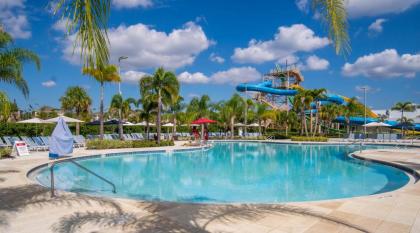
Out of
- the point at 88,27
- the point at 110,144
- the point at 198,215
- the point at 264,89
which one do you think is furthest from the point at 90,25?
the point at 264,89

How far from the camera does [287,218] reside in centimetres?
504

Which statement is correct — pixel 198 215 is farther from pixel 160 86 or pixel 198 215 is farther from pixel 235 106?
pixel 235 106

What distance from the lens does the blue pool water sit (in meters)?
9.16

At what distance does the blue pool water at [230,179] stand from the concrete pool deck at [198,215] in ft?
8.70

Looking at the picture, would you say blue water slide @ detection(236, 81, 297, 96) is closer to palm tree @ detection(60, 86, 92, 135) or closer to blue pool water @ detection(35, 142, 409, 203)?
palm tree @ detection(60, 86, 92, 135)

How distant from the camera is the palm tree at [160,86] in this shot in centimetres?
2242

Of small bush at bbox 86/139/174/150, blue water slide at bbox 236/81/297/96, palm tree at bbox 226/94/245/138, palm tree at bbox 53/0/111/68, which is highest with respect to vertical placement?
blue water slide at bbox 236/81/297/96

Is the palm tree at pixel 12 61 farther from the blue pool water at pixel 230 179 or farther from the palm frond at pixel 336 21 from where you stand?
the palm frond at pixel 336 21

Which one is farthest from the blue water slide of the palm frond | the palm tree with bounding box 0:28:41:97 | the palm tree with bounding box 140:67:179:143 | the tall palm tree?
the tall palm tree

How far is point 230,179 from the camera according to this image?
1173 cm

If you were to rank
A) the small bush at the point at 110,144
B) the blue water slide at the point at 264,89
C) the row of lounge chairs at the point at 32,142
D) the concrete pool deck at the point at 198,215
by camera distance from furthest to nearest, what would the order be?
the blue water slide at the point at 264,89 < the small bush at the point at 110,144 < the row of lounge chairs at the point at 32,142 < the concrete pool deck at the point at 198,215

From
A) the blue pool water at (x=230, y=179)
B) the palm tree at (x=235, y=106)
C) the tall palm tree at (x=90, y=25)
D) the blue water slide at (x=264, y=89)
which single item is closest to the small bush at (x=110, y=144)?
the blue pool water at (x=230, y=179)

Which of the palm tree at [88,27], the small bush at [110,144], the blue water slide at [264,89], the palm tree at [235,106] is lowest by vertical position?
the small bush at [110,144]

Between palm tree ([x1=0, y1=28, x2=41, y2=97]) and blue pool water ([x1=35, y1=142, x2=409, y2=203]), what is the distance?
3.24m
